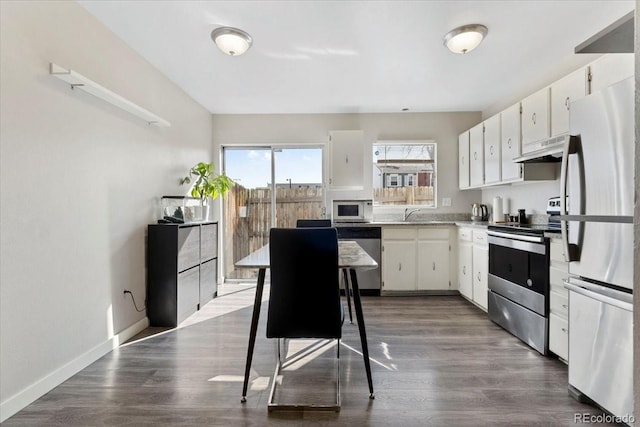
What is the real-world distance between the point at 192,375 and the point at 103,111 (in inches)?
82.8

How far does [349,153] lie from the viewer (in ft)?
14.4

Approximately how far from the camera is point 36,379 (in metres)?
1.85

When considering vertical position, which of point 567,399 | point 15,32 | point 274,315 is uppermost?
point 15,32

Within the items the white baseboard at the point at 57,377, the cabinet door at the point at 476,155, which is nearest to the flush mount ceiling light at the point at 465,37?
the cabinet door at the point at 476,155

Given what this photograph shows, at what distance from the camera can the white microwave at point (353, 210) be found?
438 cm

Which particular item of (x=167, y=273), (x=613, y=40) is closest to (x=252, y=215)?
(x=167, y=273)

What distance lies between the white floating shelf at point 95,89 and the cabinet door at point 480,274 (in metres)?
3.60

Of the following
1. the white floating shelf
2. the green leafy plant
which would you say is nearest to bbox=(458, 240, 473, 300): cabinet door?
the green leafy plant

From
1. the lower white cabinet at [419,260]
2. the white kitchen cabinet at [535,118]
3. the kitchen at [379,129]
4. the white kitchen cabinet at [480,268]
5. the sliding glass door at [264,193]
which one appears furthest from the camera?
the sliding glass door at [264,193]

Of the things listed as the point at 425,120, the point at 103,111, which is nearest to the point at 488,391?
the point at 103,111

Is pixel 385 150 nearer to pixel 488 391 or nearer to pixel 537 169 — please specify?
pixel 537 169

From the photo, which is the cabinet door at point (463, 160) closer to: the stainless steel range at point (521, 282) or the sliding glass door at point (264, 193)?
the stainless steel range at point (521, 282)

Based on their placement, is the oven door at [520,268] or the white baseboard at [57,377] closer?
the white baseboard at [57,377]

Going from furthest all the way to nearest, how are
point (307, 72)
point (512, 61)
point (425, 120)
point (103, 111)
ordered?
point (425, 120)
point (307, 72)
point (512, 61)
point (103, 111)
